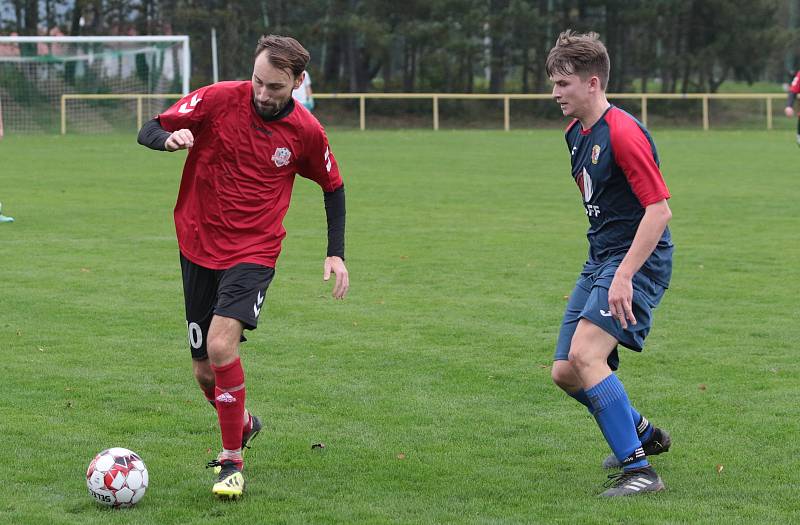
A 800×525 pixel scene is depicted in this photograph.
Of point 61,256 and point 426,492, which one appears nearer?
point 426,492

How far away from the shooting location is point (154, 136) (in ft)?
16.8

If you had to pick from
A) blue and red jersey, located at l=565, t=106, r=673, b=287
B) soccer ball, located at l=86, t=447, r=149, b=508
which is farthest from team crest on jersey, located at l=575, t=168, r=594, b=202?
soccer ball, located at l=86, t=447, r=149, b=508

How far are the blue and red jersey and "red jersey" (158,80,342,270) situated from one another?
4.03 ft

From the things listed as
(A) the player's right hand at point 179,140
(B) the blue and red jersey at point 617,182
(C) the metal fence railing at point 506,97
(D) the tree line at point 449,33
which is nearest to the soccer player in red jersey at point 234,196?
(A) the player's right hand at point 179,140

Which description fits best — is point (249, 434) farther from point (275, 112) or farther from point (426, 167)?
point (426, 167)

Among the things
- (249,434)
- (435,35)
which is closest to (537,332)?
(249,434)

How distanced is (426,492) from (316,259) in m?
7.28

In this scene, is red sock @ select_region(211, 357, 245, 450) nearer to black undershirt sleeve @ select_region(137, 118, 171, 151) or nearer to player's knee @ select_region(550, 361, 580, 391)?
black undershirt sleeve @ select_region(137, 118, 171, 151)

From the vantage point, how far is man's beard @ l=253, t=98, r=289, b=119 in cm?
525

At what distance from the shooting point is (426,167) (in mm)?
23953

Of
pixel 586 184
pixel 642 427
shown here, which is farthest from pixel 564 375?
pixel 586 184

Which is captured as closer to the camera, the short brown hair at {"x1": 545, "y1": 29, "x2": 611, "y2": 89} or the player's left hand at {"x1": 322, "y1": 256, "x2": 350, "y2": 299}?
the short brown hair at {"x1": 545, "y1": 29, "x2": 611, "y2": 89}

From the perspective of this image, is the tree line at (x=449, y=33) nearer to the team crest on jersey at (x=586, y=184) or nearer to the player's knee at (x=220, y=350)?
the team crest on jersey at (x=586, y=184)

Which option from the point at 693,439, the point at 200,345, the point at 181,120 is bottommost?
the point at 693,439
